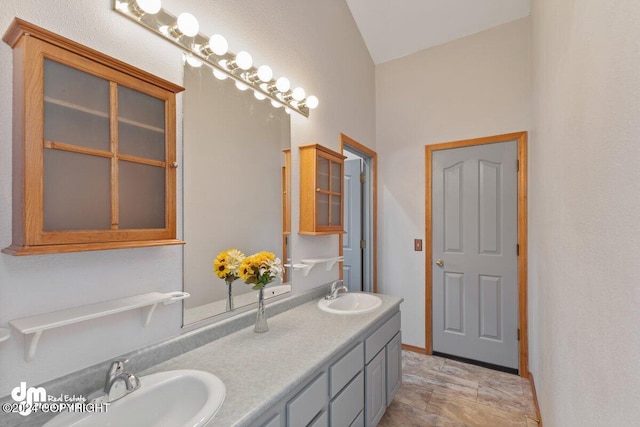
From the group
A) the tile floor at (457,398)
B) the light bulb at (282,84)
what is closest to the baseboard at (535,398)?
the tile floor at (457,398)

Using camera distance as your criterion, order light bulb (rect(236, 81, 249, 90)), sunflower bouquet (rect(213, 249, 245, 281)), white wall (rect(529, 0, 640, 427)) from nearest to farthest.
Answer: white wall (rect(529, 0, 640, 427)) → sunflower bouquet (rect(213, 249, 245, 281)) → light bulb (rect(236, 81, 249, 90))

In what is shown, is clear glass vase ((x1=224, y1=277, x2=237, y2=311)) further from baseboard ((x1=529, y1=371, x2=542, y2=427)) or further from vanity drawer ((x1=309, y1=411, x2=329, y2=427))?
baseboard ((x1=529, y1=371, x2=542, y2=427))

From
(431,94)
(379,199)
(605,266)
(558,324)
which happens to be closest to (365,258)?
(379,199)

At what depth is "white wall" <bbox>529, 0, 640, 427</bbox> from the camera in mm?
542

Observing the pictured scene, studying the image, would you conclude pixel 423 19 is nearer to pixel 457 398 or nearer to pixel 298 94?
pixel 298 94

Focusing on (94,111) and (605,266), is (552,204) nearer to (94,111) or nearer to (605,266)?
(605,266)

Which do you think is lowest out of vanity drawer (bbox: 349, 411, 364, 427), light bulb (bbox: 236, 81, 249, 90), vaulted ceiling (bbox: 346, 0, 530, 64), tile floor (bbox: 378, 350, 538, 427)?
tile floor (bbox: 378, 350, 538, 427)

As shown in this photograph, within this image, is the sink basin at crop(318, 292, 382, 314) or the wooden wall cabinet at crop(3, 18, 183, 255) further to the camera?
the sink basin at crop(318, 292, 382, 314)

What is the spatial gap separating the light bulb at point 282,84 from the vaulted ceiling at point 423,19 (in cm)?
139

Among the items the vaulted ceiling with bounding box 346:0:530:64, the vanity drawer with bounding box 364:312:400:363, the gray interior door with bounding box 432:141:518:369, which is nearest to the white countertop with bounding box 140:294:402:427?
the vanity drawer with bounding box 364:312:400:363

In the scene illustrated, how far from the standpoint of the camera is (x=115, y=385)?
900 mm

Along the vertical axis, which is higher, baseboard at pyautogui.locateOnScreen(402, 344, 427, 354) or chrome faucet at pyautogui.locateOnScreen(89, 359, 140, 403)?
chrome faucet at pyautogui.locateOnScreen(89, 359, 140, 403)

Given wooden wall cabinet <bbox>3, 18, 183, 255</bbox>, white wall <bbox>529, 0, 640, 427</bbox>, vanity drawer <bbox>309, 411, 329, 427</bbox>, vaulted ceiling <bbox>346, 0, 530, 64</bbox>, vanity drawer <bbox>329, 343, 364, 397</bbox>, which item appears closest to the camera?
white wall <bbox>529, 0, 640, 427</bbox>

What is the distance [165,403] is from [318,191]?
136cm
